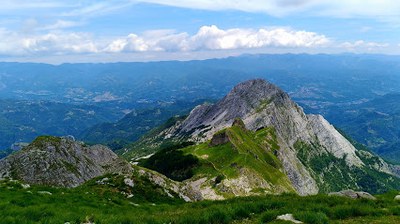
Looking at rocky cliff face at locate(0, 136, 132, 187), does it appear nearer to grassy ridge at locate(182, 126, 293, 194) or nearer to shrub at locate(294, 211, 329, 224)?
shrub at locate(294, 211, 329, 224)

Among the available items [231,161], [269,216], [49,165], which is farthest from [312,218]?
[231,161]

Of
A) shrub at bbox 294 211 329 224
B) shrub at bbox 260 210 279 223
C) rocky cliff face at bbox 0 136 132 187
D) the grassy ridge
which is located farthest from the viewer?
the grassy ridge

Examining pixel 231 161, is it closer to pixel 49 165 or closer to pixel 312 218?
pixel 49 165

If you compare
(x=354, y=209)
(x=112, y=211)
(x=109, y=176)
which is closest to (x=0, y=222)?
(x=112, y=211)

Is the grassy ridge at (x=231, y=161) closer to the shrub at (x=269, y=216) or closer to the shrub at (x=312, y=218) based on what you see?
the shrub at (x=269, y=216)

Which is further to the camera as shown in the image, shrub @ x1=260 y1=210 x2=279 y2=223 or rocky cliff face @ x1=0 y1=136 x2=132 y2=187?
rocky cliff face @ x1=0 y1=136 x2=132 y2=187

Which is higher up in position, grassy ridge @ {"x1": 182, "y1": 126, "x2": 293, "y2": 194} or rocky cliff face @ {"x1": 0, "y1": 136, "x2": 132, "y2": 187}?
rocky cliff face @ {"x1": 0, "y1": 136, "x2": 132, "y2": 187}

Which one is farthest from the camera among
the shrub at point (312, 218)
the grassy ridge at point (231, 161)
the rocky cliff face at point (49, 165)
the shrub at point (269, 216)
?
the grassy ridge at point (231, 161)

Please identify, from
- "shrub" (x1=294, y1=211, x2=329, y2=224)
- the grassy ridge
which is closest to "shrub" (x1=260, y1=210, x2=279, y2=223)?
"shrub" (x1=294, y1=211, x2=329, y2=224)

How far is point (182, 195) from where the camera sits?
54469 mm

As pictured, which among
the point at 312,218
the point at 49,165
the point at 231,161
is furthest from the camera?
the point at 231,161

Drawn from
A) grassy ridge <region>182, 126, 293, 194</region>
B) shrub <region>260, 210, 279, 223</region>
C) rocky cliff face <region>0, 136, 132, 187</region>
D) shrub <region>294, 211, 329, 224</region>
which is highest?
shrub <region>294, 211, 329, 224</region>

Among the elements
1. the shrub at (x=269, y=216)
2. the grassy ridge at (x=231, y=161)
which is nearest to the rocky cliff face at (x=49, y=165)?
the shrub at (x=269, y=216)

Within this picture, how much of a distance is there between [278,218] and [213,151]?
396 feet
